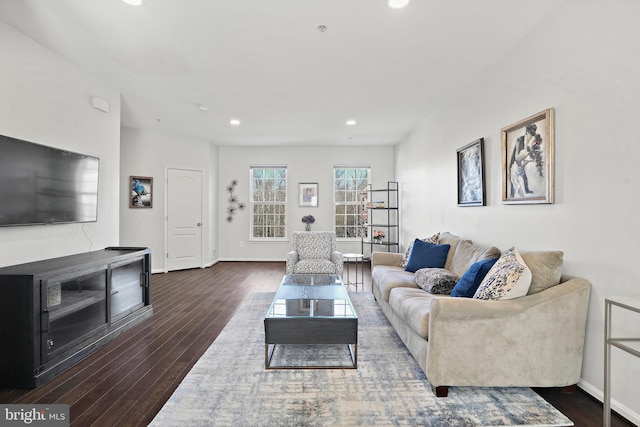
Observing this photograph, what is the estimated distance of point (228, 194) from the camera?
7.47 m

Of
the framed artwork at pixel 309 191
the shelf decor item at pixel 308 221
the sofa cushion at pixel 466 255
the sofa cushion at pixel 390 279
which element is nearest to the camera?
the sofa cushion at pixel 466 255

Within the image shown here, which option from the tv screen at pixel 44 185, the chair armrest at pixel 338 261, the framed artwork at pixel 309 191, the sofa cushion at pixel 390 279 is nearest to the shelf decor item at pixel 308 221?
the framed artwork at pixel 309 191

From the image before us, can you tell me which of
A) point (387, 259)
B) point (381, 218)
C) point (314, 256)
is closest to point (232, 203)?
point (314, 256)

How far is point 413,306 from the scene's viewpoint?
2.47 metres

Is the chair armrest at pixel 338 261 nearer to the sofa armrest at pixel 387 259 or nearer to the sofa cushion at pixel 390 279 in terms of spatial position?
the sofa armrest at pixel 387 259

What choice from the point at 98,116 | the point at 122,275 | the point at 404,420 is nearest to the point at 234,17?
the point at 98,116

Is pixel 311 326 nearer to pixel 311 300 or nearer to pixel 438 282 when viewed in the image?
pixel 311 300

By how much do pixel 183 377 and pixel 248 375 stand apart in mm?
474

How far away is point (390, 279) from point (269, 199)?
4.72m

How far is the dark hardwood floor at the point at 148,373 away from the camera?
1933 mm

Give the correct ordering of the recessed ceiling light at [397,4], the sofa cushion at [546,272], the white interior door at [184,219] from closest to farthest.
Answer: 1. the sofa cushion at [546,272]
2. the recessed ceiling light at [397,4]
3. the white interior door at [184,219]

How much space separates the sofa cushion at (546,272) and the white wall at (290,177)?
5.44 meters

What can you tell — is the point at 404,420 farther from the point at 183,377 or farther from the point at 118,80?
the point at 118,80

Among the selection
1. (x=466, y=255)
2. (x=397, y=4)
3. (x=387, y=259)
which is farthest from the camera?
(x=387, y=259)
